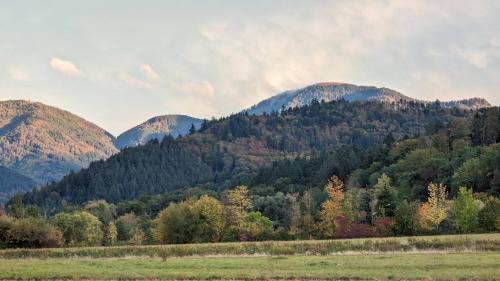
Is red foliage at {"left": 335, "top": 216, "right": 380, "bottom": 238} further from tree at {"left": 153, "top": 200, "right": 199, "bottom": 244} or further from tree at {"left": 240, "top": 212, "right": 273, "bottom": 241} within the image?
tree at {"left": 153, "top": 200, "right": 199, "bottom": 244}

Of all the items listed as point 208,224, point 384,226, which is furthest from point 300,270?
point 208,224

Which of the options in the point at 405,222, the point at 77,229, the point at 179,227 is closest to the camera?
the point at 405,222

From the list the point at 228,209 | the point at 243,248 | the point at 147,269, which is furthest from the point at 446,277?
the point at 228,209

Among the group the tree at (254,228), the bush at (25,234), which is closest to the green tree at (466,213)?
the tree at (254,228)

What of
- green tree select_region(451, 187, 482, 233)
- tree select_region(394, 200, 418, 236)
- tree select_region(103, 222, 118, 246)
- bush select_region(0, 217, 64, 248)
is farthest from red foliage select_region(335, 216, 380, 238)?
tree select_region(103, 222, 118, 246)

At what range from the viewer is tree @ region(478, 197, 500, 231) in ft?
372

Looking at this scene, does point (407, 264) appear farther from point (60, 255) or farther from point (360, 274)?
point (60, 255)

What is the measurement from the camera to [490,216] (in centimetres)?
11488

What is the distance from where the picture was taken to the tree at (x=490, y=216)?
4469 inches

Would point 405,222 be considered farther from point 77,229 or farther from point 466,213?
point 77,229

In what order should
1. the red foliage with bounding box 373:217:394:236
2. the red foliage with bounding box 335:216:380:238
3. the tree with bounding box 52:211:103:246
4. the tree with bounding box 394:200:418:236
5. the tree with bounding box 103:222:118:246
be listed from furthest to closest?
1. the tree with bounding box 103:222:118:246
2. the tree with bounding box 52:211:103:246
3. the red foliage with bounding box 335:216:380:238
4. the red foliage with bounding box 373:217:394:236
5. the tree with bounding box 394:200:418:236

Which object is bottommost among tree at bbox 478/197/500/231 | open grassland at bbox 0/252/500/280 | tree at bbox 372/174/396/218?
open grassland at bbox 0/252/500/280

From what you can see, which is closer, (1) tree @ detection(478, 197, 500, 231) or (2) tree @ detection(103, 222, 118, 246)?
(1) tree @ detection(478, 197, 500, 231)

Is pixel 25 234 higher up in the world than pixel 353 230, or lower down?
higher up
